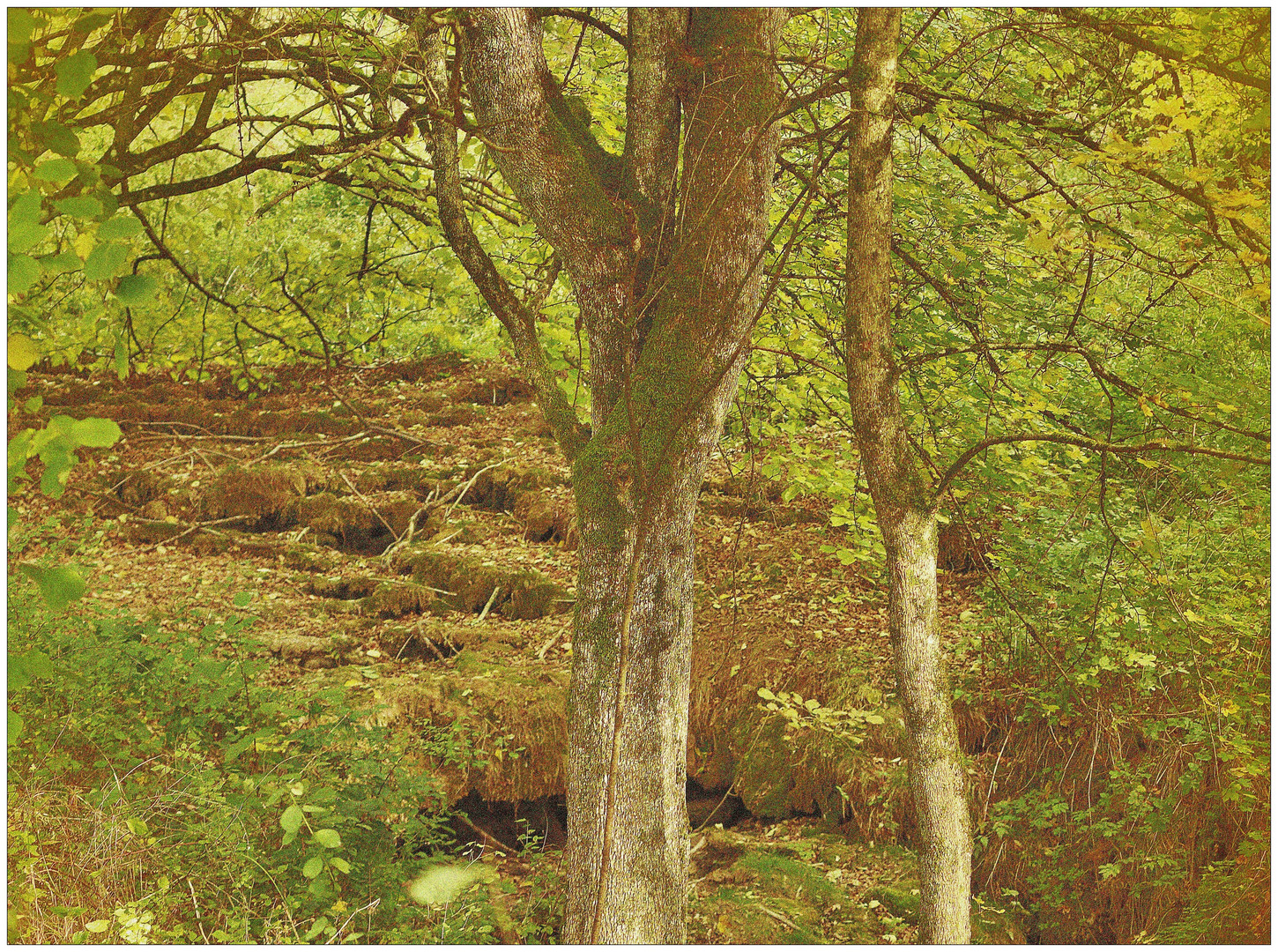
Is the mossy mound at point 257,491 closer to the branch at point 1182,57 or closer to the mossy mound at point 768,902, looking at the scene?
the mossy mound at point 768,902

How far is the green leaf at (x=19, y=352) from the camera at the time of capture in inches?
66.1

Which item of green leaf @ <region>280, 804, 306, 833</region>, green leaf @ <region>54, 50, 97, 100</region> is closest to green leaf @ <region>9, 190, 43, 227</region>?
green leaf @ <region>54, 50, 97, 100</region>

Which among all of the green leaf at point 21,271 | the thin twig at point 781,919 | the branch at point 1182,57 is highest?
the branch at point 1182,57

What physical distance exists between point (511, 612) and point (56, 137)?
4.64m

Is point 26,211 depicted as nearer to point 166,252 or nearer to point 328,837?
point 328,837

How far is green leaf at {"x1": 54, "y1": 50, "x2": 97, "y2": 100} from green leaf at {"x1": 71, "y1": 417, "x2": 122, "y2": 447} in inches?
27.0

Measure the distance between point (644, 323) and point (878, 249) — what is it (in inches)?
32.9

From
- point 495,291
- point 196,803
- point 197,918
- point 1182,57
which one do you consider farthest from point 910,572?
point 196,803

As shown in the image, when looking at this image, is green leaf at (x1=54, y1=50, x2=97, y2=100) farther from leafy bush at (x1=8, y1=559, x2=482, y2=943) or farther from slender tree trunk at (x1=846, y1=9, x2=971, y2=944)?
slender tree trunk at (x1=846, y1=9, x2=971, y2=944)

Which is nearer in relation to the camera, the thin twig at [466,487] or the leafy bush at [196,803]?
the leafy bush at [196,803]

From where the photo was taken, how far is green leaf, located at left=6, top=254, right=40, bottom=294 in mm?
1558

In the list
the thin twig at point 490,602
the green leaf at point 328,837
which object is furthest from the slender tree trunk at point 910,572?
the thin twig at point 490,602

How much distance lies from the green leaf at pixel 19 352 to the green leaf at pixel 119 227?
0.30 meters

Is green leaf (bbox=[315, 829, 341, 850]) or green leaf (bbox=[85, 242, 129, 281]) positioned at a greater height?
green leaf (bbox=[85, 242, 129, 281])
